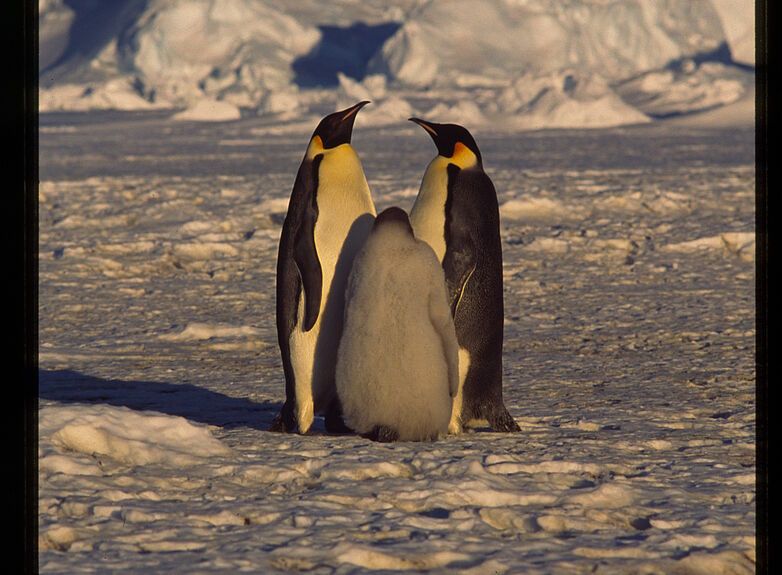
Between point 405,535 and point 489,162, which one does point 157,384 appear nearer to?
point 405,535

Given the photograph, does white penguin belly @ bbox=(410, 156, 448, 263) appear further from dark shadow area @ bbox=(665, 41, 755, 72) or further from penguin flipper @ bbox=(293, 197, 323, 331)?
dark shadow area @ bbox=(665, 41, 755, 72)

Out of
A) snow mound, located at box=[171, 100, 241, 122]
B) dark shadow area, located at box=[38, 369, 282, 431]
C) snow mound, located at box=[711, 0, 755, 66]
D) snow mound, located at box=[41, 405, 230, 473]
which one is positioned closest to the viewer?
snow mound, located at box=[41, 405, 230, 473]

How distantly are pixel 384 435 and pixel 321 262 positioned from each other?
647 millimetres

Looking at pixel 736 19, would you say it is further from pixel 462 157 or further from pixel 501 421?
pixel 501 421

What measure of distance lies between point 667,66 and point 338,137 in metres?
34.7

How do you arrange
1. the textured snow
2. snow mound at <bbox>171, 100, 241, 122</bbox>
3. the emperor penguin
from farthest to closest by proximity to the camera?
the textured snow → snow mound at <bbox>171, 100, 241, 122</bbox> → the emperor penguin

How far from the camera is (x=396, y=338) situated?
10.3 feet

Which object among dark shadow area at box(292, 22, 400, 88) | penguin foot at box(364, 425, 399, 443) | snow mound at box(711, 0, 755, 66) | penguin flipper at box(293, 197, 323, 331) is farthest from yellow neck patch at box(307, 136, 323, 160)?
snow mound at box(711, 0, 755, 66)

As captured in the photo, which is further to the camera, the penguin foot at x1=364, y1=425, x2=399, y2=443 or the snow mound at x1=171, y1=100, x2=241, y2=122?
the snow mound at x1=171, y1=100, x2=241, y2=122

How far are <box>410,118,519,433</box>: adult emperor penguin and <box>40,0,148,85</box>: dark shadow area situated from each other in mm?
33960

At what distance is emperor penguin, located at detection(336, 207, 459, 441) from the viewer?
314 cm

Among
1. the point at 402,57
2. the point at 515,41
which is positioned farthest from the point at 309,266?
the point at 515,41

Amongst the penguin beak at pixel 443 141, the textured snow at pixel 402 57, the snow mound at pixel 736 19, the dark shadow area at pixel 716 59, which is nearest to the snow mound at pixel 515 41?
the textured snow at pixel 402 57

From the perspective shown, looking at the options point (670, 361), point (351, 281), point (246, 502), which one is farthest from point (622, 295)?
point (246, 502)
